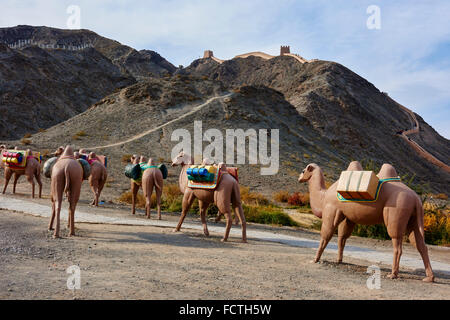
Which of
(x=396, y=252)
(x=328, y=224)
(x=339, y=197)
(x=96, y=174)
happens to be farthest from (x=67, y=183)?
(x=96, y=174)

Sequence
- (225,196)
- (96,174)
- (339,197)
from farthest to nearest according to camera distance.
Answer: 1. (96,174)
2. (225,196)
3. (339,197)

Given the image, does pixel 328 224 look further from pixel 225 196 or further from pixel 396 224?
pixel 225 196

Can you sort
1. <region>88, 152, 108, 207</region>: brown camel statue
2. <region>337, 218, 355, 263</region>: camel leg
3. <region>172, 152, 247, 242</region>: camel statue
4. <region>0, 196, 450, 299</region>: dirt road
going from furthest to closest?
<region>88, 152, 108, 207</region>: brown camel statue, <region>172, 152, 247, 242</region>: camel statue, <region>337, 218, 355, 263</region>: camel leg, <region>0, 196, 450, 299</region>: dirt road

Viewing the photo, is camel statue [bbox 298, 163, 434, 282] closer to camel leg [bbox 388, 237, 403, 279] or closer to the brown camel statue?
camel leg [bbox 388, 237, 403, 279]

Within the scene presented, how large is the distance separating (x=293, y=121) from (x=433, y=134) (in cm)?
3558

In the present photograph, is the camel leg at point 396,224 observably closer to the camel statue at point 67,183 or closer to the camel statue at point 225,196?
the camel statue at point 225,196

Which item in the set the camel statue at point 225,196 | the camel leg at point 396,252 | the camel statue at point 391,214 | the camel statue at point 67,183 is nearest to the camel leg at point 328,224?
the camel statue at point 391,214

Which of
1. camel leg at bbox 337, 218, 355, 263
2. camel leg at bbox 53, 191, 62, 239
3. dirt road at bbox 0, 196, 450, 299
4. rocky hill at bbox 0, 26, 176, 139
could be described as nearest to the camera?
dirt road at bbox 0, 196, 450, 299

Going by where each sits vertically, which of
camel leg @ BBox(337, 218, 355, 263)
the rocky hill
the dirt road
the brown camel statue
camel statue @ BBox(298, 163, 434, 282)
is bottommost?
the dirt road

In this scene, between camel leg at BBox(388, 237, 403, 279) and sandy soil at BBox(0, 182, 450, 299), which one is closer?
sandy soil at BBox(0, 182, 450, 299)

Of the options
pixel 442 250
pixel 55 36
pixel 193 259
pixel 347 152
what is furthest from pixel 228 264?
pixel 55 36

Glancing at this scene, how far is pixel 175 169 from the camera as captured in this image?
99.1 feet

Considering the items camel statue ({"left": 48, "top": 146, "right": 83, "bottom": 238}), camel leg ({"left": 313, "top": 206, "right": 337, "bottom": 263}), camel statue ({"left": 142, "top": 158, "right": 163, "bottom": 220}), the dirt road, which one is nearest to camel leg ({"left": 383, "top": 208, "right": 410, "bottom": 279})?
the dirt road
